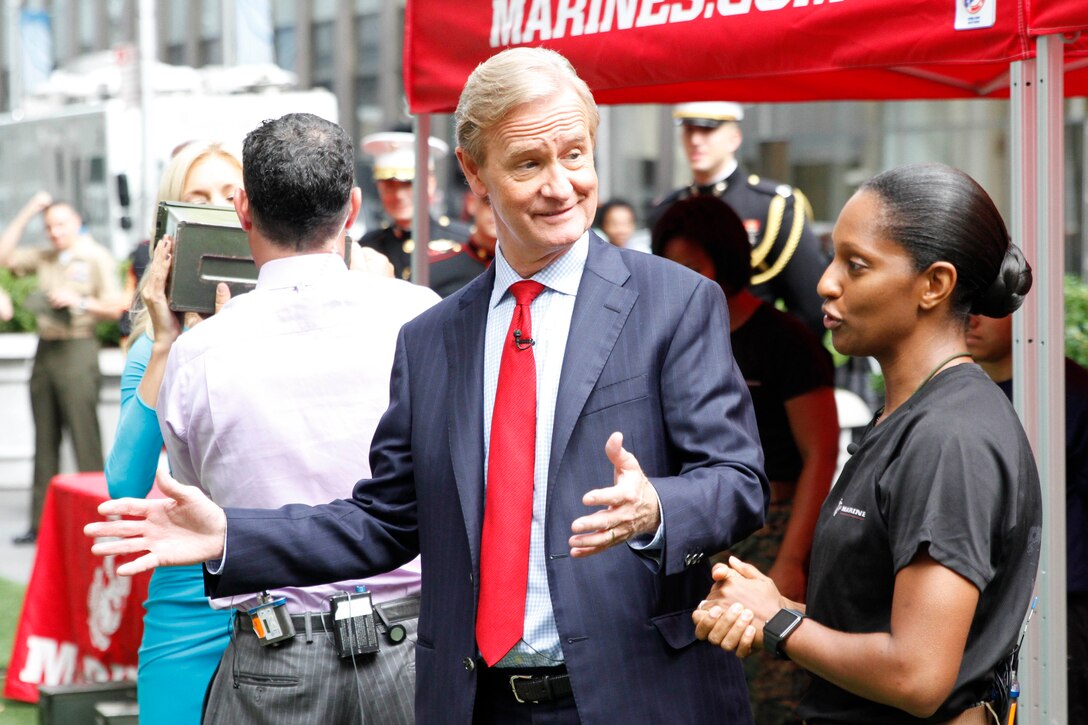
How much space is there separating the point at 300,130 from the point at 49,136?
17.1 metres

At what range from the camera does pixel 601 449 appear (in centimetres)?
238

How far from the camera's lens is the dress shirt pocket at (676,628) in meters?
2.38

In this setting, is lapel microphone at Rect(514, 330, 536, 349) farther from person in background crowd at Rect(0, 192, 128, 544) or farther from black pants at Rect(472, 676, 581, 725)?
person in background crowd at Rect(0, 192, 128, 544)

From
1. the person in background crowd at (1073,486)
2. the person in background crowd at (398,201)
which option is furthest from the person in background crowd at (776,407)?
the person in background crowd at (398,201)

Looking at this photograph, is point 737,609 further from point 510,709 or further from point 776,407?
point 776,407

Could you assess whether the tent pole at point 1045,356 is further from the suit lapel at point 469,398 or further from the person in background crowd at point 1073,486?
the suit lapel at point 469,398

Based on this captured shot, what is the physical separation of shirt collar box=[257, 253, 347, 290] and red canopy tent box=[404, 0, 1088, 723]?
128 centimetres

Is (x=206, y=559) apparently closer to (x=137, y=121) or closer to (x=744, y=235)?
(x=744, y=235)

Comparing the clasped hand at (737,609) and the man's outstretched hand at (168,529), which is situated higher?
the man's outstretched hand at (168,529)

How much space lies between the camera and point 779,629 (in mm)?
2238

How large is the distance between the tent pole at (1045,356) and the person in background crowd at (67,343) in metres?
7.41

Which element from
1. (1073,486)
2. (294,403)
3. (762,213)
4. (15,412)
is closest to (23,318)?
(15,412)

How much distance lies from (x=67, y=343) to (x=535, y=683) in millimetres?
7965

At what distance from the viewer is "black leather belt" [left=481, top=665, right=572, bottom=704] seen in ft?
7.79
